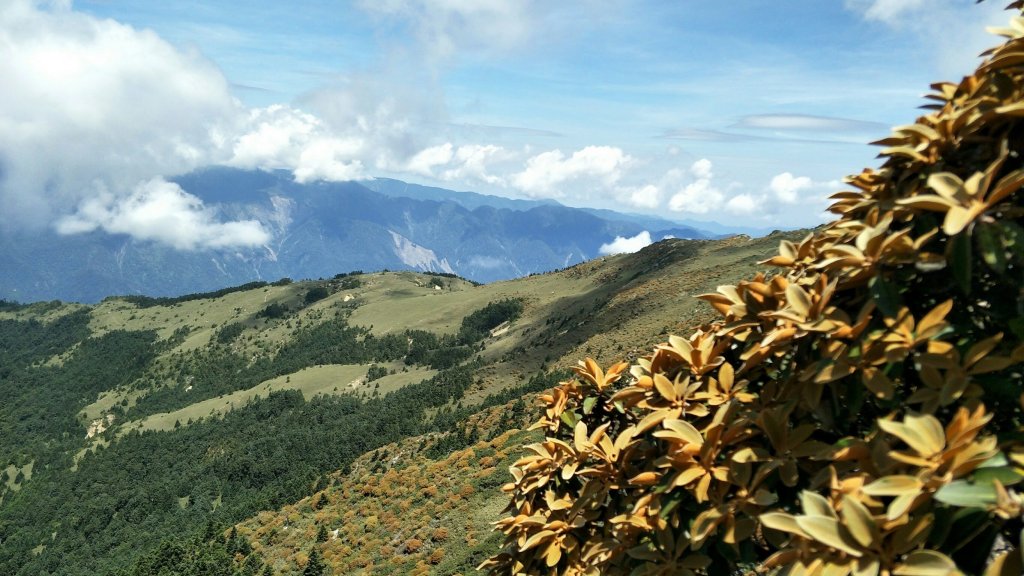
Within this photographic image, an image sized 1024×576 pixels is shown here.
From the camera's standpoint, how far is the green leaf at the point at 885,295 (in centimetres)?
282

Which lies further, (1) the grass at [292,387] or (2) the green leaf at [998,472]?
(1) the grass at [292,387]

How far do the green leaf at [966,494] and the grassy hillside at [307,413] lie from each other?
2214 cm

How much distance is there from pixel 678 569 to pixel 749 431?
915 millimetres

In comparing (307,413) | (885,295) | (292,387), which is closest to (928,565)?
(885,295)

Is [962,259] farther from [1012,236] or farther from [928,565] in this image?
[928,565]

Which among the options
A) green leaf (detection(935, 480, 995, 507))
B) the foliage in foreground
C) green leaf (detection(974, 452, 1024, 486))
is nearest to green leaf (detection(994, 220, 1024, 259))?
the foliage in foreground

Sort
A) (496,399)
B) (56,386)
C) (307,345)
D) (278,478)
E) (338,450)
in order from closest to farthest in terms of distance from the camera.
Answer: (496,399) → (338,450) → (278,478) → (307,345) → (56,386)

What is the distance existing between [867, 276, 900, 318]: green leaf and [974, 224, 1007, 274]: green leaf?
39cm

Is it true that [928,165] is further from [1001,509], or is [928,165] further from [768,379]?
[1001,509]

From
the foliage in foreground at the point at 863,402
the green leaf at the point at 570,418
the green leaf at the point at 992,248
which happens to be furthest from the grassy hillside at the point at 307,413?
the green leaf at the point at 992,248

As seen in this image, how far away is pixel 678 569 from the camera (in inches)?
132

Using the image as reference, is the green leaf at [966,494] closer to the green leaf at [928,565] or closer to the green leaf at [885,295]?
the green leaf at [928,565]

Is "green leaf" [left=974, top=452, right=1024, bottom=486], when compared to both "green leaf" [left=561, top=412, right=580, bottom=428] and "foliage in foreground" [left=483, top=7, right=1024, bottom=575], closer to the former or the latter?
"foliage in foreground" [left=483, top=7, right=1024, bottom=575]

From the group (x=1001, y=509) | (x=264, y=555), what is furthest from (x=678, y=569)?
(x=264, y=555)
